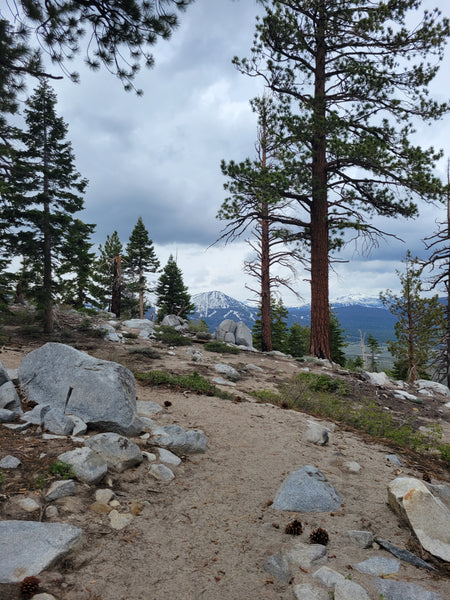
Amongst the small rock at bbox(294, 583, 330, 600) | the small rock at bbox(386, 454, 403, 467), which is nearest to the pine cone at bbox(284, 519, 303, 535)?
the small rock at bbox(294, 583, 330, 600)

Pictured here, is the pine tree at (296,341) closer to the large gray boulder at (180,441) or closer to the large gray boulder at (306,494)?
the large gray boulder at (180,441)

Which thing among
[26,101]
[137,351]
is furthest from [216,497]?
[137,351]

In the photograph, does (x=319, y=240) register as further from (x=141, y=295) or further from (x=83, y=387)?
(x=141, y=295)

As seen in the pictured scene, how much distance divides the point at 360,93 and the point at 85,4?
10546 millimetres

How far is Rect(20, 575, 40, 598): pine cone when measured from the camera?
6.45 feet

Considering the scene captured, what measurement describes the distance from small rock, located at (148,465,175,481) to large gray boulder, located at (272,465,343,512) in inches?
48.1

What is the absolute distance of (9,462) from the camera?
10.7 ft

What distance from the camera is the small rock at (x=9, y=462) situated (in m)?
3.23

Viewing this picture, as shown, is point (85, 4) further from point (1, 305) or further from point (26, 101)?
point (1, 305)

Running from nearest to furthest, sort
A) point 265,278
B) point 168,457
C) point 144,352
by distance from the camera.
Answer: point 168,457
point 144,352
point 265,278

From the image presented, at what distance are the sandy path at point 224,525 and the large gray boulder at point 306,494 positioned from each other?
10 cm

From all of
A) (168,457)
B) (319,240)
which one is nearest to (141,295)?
(319,240)

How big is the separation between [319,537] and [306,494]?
2.29 feet

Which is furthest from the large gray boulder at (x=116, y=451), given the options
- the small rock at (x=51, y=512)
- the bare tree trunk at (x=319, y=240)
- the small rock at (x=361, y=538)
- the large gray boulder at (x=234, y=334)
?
the large gray boulder at (x=234, y=334)
